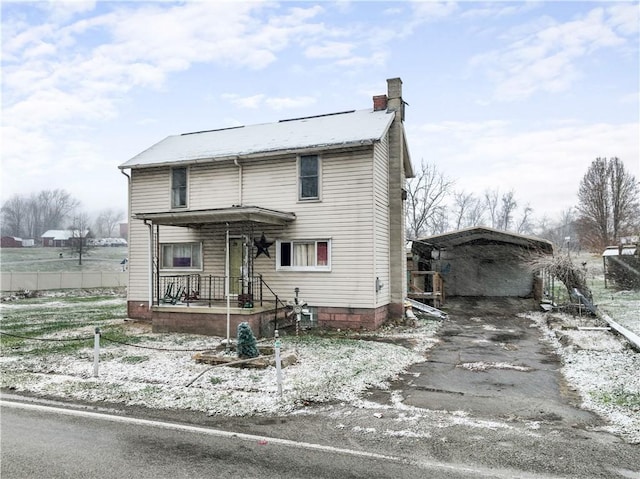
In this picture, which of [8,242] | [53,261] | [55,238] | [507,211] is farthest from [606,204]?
[8,242]

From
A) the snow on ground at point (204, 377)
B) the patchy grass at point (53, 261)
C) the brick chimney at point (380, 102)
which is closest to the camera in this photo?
the snow on ground at point (204, 377)

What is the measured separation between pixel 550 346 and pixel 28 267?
52.9m

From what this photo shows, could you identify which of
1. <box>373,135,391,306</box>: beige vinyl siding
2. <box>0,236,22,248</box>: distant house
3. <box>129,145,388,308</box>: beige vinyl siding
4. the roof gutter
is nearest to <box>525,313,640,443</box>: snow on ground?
<box>373,135,391,306</box>: beige vinyl siding

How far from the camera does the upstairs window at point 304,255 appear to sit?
15.0 metres

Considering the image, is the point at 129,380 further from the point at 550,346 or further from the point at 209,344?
the point at 550,346

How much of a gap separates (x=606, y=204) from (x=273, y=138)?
5002 centimetres

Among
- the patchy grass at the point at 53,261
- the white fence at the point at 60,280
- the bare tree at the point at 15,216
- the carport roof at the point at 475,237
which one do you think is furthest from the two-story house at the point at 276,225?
the bare tree at the point at 15,216

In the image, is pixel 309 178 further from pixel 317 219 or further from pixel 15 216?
pixel 15 216

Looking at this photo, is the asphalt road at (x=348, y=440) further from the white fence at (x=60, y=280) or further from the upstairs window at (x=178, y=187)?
the white fence at (x=60, y=280)

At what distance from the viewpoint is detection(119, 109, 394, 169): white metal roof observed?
15.1 metres

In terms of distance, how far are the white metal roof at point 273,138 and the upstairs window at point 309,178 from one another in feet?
1.65

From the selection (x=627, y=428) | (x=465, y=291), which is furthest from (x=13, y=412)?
(x=465, y=291)

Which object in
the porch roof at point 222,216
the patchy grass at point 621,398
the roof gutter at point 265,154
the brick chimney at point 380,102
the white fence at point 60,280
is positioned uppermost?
the brick chimney at point 380,102

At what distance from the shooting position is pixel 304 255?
49.8ft
